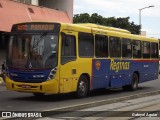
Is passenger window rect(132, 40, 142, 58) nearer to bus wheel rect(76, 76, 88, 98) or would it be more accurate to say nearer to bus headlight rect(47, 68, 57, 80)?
bus wheel rect(76, 76, 88, 98)

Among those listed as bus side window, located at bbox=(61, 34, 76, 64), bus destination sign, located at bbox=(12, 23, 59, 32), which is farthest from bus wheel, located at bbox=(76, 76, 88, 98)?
bus destination sign, located at bbox=(12, 23, 59, 32)

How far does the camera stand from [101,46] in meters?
18.7

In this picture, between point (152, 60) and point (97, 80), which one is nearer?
point (97, 80)

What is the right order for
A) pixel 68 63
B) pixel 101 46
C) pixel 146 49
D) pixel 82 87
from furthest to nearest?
pixel 146 49
pixel 101 46
pixel 82 87
pixel 68 63

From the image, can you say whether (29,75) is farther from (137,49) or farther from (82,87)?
(137,49)

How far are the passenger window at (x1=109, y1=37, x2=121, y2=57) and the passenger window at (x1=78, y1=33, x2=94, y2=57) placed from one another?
1.70 m

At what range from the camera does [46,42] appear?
51.6 feet

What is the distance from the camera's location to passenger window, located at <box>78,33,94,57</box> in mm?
17125

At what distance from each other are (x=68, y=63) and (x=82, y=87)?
147 centimetres

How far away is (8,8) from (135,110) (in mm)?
18920

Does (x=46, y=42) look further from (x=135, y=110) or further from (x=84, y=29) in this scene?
(x=135, y=110)

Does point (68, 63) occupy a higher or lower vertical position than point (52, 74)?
higher

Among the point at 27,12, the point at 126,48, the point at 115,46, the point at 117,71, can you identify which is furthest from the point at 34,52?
the point at 27,12

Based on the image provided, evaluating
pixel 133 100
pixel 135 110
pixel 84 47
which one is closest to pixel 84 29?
pixel 84 47
